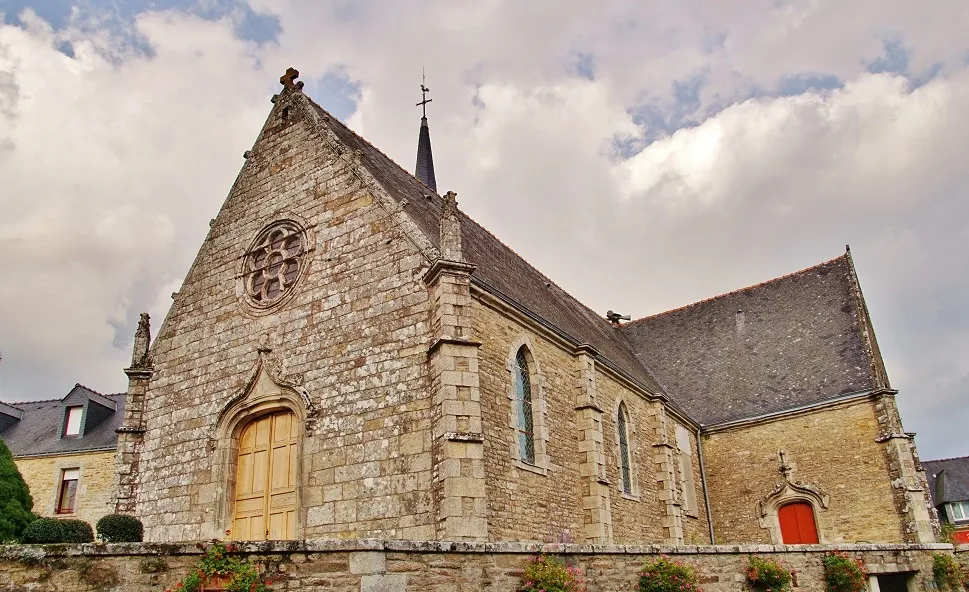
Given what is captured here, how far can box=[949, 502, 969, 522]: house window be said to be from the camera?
149 feet

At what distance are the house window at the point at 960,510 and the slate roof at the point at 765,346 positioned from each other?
97.9ft

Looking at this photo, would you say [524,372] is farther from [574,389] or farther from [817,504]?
[817,504]

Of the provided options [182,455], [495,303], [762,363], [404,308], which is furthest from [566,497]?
[762,363]

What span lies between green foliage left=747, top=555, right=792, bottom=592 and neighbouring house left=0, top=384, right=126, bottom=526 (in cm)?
1872

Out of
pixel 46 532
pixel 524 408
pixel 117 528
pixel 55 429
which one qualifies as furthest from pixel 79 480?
pixel 524 408

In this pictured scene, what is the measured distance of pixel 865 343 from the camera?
21.1 m

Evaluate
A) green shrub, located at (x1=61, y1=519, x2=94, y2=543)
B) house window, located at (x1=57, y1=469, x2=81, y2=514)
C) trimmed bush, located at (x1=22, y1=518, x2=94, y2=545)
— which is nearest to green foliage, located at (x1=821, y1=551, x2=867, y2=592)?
green shrub, located at (x1=61, y1=519, x2=94, y2=543)

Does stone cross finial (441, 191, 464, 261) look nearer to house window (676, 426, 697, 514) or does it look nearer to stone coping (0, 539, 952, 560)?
stone coping (0, 539, 952, 560)

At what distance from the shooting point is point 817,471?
785 inches

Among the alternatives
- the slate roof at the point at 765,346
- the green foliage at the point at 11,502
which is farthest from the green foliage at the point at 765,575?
the green foliage at the point at 11,502

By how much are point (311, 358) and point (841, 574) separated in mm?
8740

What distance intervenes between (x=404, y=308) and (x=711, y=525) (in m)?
13.0

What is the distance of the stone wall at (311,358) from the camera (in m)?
11.5

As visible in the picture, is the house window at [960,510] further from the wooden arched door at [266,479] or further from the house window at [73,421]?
the house window at [73,421]
